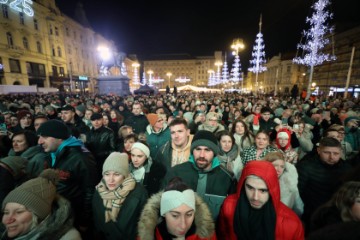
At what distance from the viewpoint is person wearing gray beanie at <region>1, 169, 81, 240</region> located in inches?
67.3

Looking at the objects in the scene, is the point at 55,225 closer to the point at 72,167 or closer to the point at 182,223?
the point at 72,167

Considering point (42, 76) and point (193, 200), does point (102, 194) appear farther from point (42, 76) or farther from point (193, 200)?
point (42, 76)

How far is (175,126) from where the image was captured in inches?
137

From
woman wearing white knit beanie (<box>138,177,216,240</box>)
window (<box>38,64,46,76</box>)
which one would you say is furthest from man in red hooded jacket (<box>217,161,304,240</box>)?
window (<box>38,64,46,76</box>)

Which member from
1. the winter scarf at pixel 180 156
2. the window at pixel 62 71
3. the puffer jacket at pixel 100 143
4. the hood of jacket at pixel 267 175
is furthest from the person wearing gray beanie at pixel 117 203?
the window at pixel 62 71

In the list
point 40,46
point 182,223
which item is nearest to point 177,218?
point 182,223

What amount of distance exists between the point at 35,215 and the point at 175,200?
129 cm

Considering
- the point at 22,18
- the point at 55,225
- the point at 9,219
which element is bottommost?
the point at 55,225

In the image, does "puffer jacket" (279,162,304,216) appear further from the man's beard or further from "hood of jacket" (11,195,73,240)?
"hood of jacket" (11,195,73,240)

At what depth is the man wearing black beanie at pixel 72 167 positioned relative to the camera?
2697 mm

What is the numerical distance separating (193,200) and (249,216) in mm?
685

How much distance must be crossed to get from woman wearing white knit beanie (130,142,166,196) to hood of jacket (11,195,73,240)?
5.16ft

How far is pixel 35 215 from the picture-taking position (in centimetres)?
179

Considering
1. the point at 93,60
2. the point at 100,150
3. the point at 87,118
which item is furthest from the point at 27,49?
the point at 100,150
